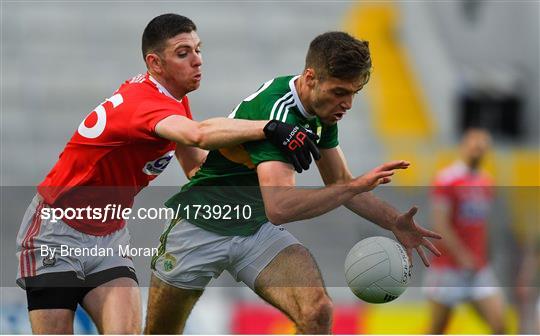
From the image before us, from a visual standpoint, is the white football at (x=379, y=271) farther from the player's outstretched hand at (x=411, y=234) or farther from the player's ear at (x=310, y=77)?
the player's ear at (x=310, y=77)

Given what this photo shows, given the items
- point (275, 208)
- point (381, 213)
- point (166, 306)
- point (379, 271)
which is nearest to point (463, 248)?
point (381, 213)

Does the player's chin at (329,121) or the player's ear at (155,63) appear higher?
the player's ear at (155,63)

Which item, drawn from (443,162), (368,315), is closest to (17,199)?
(368,315)

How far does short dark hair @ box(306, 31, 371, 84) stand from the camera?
578cm

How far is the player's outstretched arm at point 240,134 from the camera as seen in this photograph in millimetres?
5668

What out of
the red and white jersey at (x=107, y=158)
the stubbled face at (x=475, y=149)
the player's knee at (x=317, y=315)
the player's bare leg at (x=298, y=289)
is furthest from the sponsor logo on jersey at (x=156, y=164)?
the stubbled face at (x=475, y=149)

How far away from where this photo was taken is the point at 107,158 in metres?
6.13

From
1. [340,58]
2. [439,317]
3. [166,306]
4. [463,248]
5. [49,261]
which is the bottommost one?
[439,317]

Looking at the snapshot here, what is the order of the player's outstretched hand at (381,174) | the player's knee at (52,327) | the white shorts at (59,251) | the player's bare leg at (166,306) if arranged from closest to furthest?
the player's outstretched hand at (381,174) → the player's knee at (52,327) → the white shorts at (59,251) → the player's bare leg at (166,306)

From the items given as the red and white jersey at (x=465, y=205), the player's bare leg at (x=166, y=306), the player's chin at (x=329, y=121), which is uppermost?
the player's chin at (x=329, y=121)

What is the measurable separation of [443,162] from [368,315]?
475cm

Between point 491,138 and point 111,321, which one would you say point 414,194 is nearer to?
point 491,138

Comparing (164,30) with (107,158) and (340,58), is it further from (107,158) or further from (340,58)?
(340,58)
